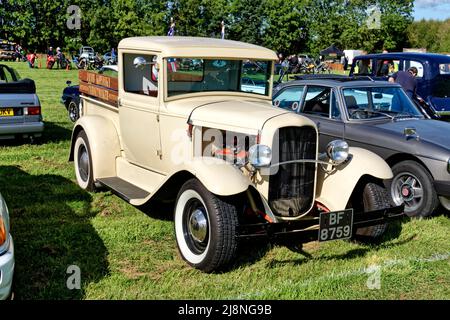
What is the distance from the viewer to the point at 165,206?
18.9ft

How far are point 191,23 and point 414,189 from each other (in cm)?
5273

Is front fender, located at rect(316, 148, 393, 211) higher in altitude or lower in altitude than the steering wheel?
lower

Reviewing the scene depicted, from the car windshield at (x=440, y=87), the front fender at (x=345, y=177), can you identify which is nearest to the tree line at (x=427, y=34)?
the car windshield at (x=440, y=87)

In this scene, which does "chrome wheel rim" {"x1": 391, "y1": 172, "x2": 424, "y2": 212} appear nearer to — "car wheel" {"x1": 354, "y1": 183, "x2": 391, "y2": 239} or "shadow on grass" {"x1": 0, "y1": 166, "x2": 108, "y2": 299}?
"car wheel" {"x1": 354, "y1": 183, "x2": 391, "y2": 239}

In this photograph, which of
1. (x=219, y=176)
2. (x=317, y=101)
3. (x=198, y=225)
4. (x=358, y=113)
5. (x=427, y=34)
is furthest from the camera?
(x=427, y=34)

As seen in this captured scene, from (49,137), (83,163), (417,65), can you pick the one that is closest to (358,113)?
(83,163)

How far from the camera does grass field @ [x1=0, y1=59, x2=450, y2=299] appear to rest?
3.81 m

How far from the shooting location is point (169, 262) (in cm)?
434

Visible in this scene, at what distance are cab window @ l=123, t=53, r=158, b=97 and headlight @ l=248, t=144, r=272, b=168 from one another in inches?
65.1

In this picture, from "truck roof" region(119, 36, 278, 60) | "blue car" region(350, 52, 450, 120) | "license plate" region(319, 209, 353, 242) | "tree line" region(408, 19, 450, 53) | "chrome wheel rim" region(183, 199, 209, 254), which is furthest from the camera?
"tree line" region(408, 19, 450, 53)

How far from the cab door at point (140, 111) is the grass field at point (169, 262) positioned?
0.71 meters

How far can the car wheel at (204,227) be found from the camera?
3871 millimetres

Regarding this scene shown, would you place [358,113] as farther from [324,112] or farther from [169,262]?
[169,262]

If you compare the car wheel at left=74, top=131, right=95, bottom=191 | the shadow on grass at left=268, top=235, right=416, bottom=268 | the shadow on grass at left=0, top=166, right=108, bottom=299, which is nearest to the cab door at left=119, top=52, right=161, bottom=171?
the car wheel at left=74, top=131, right=95, bottom=191
